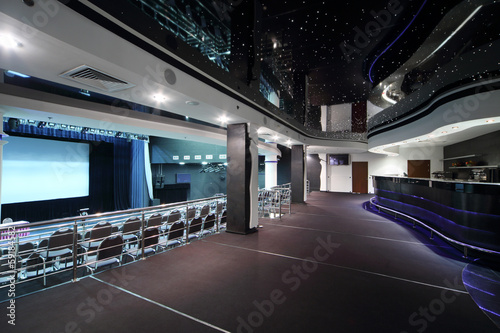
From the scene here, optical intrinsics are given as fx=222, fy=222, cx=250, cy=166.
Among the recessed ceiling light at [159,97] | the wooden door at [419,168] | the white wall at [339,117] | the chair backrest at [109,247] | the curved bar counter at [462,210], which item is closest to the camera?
the recessed ceiling light at [159,97]

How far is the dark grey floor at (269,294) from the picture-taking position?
2.11 meters

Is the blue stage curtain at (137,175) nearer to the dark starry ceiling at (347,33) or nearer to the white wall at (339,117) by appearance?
the dark starry ceiling at (347,33)

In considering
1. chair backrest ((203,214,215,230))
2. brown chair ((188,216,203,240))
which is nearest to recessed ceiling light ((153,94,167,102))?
brown chair ((188,216,203,240))

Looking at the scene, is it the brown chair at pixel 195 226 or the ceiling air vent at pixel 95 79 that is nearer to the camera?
the ceiling air vent at pixel 95 79

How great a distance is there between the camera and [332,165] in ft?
53.3

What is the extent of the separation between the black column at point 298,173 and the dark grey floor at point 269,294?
5879mm

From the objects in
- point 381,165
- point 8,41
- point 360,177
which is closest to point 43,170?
point 8,41

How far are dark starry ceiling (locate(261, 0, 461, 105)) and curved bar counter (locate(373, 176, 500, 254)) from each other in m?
4.26

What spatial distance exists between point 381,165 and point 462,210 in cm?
1148

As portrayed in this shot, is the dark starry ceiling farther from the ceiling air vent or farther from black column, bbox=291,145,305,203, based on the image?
the ceiling air vent

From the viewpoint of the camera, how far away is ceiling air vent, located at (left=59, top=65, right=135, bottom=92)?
2347 mm

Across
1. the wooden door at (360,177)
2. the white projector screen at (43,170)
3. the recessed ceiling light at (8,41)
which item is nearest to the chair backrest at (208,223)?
the recessed ceiling light at (8,41)

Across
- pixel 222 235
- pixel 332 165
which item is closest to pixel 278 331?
pixel 222 235

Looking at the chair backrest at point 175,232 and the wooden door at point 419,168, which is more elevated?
the wooden door at point 419,168
